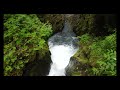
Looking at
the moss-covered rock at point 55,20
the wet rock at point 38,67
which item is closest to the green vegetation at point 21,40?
the wet rock at point 38,67

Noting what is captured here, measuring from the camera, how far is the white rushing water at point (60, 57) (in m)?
5.91

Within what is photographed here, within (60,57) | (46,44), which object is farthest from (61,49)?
(46,44)

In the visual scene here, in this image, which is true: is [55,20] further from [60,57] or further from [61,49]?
[60,57]

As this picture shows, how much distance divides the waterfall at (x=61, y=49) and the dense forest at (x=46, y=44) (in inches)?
8.9

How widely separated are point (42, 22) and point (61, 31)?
101 centimetres

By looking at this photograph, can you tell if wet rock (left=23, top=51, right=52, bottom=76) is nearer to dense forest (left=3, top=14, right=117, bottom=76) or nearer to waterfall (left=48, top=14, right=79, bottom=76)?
dense forest (left=3, top=14, right=117, bottom=76)

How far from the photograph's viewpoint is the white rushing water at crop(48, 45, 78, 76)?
5906 mm

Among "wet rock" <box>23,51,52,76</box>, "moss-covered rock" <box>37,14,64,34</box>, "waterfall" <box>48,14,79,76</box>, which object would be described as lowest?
"wet rock" <box>23,51,52,76</box>

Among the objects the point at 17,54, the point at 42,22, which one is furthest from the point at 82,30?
the point at 17,54

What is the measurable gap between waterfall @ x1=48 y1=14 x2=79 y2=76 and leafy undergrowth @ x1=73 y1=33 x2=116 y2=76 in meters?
0.38

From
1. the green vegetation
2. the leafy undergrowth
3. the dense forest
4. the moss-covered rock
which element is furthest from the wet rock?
the moss-covered rock

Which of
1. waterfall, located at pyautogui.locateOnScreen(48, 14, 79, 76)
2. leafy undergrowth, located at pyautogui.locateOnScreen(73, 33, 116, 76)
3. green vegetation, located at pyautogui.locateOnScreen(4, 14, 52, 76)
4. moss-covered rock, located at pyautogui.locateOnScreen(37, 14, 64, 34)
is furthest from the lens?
moss-covered rock, located at pyautogui.locateOnScreen(37, 14, 64, 34)

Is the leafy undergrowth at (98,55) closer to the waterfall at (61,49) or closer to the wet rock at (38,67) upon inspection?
the waterfall at (61,49)
